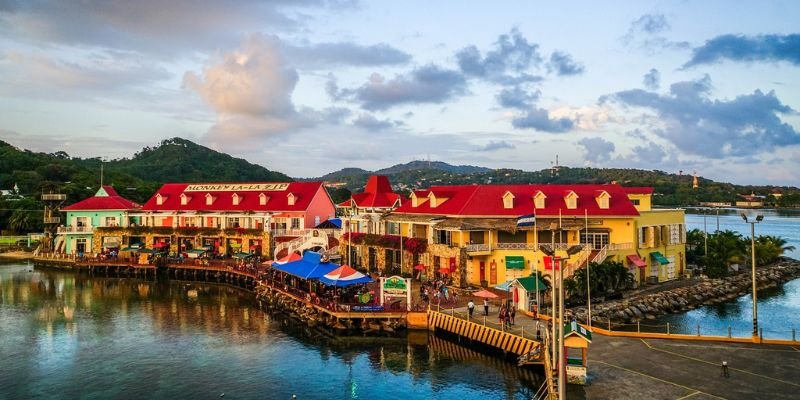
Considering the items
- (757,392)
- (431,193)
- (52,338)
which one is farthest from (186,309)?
(757,392)

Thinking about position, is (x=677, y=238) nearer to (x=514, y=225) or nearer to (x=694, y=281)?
(x=694, y=281)

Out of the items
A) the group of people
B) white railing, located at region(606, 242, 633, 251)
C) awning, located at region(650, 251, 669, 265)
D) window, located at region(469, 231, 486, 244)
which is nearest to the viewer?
the group of people

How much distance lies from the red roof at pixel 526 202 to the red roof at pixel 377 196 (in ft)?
37.6

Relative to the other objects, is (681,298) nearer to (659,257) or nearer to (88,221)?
(659,257)

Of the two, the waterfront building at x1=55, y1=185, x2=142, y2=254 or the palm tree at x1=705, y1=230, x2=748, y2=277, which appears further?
the waterfront building at x1=55, y1=185, x2=142, y2=254

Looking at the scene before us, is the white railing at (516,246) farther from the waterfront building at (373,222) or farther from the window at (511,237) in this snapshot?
the waterfront building at (373,222)

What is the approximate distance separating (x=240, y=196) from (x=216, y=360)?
4306 centimetres

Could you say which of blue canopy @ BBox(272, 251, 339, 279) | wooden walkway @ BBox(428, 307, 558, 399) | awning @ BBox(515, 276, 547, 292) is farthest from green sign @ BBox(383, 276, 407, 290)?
awning @ BBox(515, 276, 547, 292)

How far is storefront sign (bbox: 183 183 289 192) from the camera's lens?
71.5 meters

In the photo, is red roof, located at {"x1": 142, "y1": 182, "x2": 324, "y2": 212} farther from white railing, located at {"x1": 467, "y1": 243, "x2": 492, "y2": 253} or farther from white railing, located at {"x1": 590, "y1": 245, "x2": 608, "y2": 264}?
white railing, located at {"x1": 590, "y1": 245, "x2": 608, "y2": 264}

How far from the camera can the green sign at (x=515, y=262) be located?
1710 inches

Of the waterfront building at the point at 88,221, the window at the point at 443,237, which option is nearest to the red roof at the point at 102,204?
the waterfront building at the point at 88,221

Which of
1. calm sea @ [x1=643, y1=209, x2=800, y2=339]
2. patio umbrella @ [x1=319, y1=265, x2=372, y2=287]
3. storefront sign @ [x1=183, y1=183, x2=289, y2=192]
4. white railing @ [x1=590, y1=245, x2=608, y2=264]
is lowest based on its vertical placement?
calm sea @ [x1=643, y1=209, x2=800, y2=339]

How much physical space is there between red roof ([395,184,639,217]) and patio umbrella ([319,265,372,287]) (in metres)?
12.9
